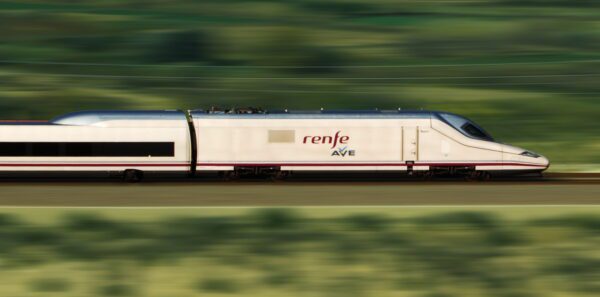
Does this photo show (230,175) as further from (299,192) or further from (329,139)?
(299,192)

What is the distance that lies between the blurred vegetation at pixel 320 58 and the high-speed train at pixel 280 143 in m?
13.2

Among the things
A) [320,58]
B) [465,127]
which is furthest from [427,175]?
[320,58]

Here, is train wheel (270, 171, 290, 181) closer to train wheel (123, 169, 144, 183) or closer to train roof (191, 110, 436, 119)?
train roof (191, 110, 436, 119)

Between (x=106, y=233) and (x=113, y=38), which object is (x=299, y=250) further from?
(x=113, y=38)

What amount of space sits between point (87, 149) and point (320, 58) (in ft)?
89.9

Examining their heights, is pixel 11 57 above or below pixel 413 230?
above

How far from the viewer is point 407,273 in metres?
17.8

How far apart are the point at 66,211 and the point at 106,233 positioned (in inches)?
77.6

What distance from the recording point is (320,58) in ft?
176

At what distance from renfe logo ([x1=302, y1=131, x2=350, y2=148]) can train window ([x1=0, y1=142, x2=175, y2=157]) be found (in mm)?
4217

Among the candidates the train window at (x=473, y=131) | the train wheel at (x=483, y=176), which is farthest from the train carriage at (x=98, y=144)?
the train wheel at (x=483, y=176)

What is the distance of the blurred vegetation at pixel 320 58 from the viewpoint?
46.1 metres

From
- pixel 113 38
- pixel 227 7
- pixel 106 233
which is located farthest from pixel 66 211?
pixel 227 7

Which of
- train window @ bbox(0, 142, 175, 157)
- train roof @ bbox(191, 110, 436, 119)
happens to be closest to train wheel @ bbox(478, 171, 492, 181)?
train roof @ bbox(191, 110, 436, 119)
